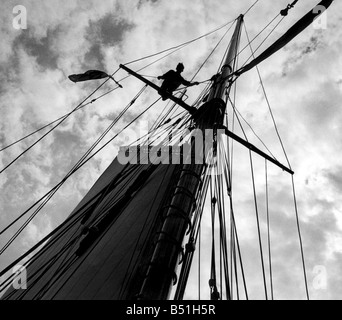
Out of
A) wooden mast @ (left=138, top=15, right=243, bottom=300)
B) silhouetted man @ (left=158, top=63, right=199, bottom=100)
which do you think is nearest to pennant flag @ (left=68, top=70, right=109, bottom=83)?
silhouetted man @ (left=158, top=63, right=199, bottom=100)

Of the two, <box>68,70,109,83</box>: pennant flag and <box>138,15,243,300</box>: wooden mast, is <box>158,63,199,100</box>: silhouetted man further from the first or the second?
<box>138,15,243,300</box>: wooden mast

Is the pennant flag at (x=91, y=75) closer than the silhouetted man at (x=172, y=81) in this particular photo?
No

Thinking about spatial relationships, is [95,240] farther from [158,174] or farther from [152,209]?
[158,174]

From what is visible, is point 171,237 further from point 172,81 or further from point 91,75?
point 91,75

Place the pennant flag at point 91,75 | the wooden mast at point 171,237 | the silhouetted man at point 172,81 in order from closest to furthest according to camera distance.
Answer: the wooden mast at point 171,237, the silhouetted man at point 172,81, the pennant flag at point 91,75

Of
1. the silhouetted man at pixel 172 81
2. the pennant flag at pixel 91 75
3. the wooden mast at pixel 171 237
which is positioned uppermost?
the pennant flag at pixel 91 75

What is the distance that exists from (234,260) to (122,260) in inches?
55.2

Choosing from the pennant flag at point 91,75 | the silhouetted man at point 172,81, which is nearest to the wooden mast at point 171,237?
the silhouetted man at point 172,81

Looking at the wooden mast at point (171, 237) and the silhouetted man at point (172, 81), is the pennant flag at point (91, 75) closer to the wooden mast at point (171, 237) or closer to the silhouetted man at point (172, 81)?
the silhouetted man at point (172, 81)

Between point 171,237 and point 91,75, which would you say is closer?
point 171,237

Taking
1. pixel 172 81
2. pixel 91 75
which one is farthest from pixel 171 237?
pixel 91 75

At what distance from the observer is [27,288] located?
14.0 feet
